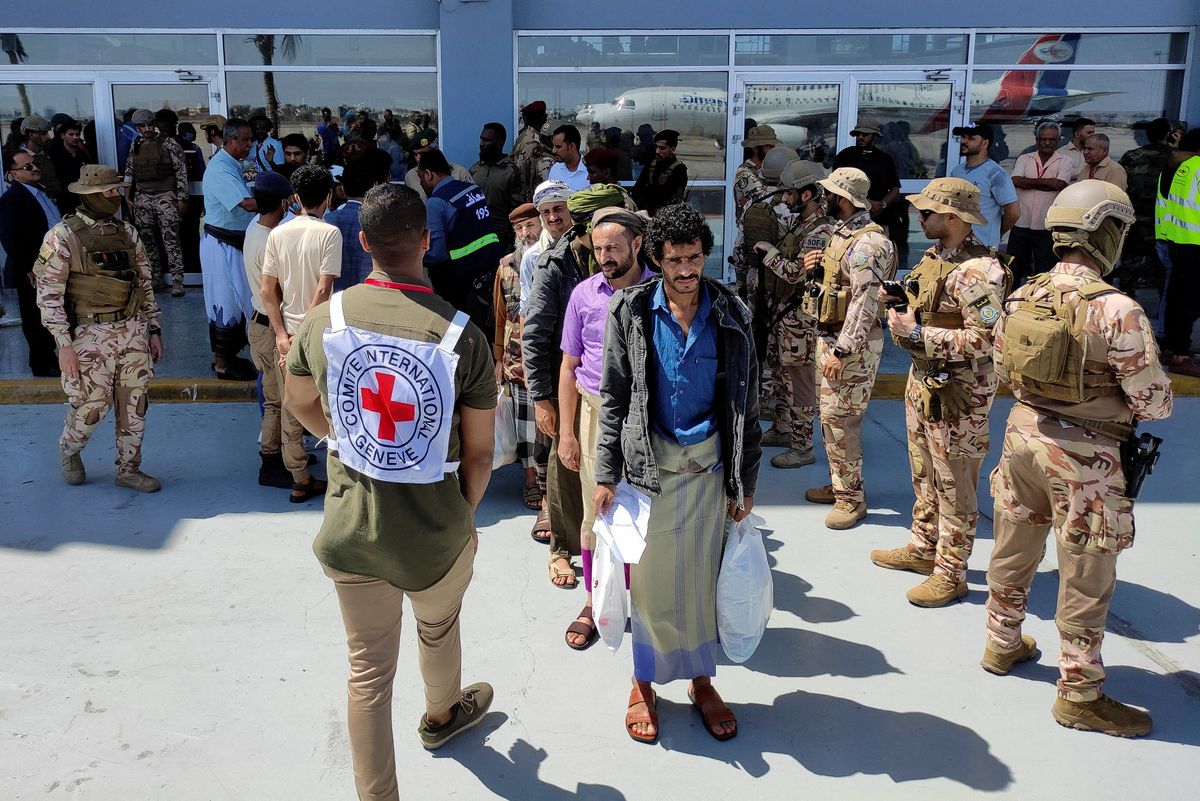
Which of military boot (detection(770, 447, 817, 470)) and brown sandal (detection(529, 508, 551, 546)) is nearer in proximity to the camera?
brown sandal (detection(529, 508, 551, 546))

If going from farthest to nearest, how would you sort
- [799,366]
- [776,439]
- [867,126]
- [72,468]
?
[867,126] < [776,439] < [799,366] < [72,468]

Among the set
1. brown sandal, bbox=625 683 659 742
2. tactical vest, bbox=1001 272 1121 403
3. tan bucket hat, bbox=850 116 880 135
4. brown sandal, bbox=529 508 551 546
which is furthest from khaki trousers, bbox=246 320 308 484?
tan bucket hat, bbox=850 116 880 135

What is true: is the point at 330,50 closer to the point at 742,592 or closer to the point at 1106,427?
the point at 742,592

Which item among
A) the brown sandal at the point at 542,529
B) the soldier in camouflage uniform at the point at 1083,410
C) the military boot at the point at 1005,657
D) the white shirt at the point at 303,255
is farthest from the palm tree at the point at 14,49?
the military boot at the point at 1005,657

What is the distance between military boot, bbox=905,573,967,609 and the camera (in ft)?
14.9

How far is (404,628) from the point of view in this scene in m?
4.43

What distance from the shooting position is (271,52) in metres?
10.3

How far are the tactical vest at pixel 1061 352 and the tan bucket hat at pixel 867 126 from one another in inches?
237

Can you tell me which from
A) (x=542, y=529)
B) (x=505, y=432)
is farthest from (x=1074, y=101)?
(x=542, y=529)

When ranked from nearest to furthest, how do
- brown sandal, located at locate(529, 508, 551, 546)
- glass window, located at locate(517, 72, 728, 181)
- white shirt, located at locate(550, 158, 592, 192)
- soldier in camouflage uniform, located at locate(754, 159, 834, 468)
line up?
brown sandal, located at locate(529, 508, 551, 546), soldier in camouflage uniform, located at locate(754, 159, 834, 468), white shirt, located at locate(550, 158, 592, 192), glass window, located at locate(517, 72, 728, 181)

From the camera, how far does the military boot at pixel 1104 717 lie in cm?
356

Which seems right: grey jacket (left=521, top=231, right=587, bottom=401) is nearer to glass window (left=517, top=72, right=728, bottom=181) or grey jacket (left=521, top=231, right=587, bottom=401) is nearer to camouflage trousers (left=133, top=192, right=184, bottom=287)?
glass window (left=517, top=72, right=728, bottom=181)

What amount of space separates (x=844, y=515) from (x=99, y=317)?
14.1ft

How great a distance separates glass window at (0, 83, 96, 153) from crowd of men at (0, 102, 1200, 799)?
14.2ft
